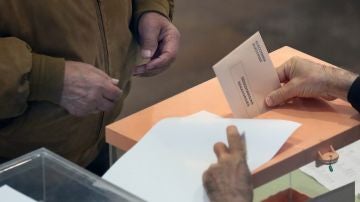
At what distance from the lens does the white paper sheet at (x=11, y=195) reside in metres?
1.06

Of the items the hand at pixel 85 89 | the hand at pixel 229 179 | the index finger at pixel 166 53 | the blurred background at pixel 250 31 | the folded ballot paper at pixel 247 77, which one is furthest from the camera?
the blurred background at pixel 250 31

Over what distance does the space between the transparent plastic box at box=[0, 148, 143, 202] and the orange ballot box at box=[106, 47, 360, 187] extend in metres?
0.25

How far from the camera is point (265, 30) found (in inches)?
172

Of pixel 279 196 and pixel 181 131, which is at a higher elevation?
pixel 181 131

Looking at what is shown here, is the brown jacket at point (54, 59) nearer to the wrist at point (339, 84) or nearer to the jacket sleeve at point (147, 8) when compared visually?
the jacket sleeve at point (147, 8)

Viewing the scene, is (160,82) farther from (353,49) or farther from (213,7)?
(353,49)

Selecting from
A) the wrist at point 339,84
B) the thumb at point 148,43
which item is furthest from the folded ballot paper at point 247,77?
the thumb at point 148,43

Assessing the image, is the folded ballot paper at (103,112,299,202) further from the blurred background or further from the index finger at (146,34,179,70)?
the blurred background

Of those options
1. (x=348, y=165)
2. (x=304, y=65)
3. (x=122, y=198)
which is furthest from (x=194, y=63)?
(x=122, y=198)

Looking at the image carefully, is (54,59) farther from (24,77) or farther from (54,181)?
(54,181)

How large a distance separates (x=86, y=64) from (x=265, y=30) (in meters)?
2.84

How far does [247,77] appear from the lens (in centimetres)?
140

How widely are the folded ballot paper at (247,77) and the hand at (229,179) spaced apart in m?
0.16

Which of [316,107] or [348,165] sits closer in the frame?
[316,107]
